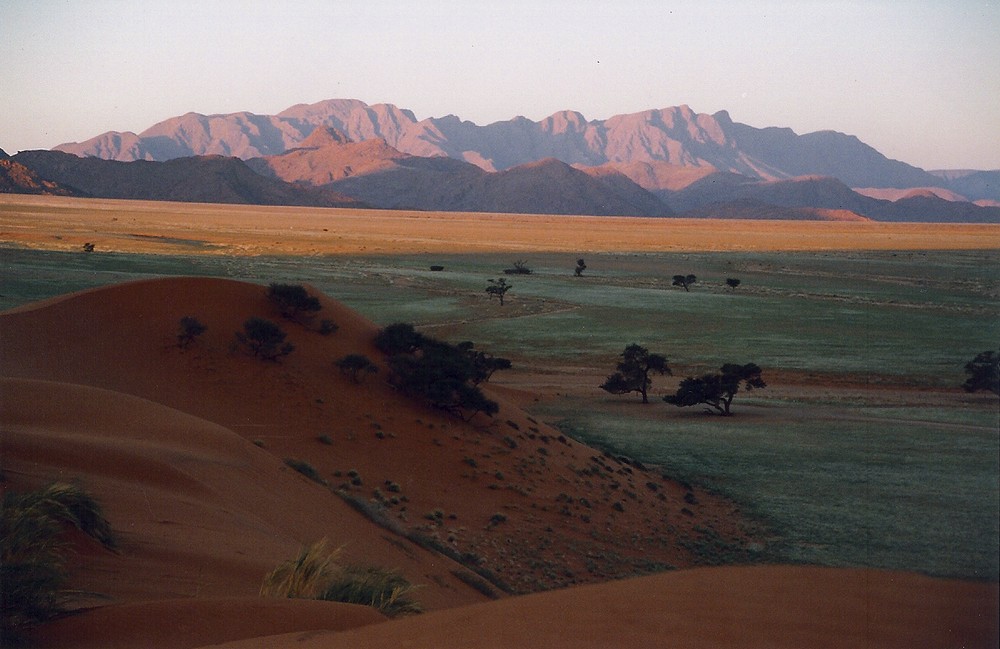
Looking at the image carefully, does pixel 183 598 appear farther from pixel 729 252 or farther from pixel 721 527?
pixel 729 252

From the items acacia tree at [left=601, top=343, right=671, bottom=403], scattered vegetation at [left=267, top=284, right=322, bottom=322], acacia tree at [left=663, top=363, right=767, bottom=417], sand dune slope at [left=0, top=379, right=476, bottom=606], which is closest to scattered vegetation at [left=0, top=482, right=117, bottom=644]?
sand dune slope at [left=0, top=379, right=476, bottom=606]

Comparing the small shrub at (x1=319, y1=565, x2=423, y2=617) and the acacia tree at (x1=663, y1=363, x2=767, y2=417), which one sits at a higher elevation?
the small shrub at (x1=319, y1=565, x2=423, y2=617)

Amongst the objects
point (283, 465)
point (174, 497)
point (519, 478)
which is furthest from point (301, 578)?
point (519, 478)

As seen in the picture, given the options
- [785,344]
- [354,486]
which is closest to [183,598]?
[354,486]

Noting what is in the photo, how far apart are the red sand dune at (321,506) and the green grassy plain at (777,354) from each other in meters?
1.66

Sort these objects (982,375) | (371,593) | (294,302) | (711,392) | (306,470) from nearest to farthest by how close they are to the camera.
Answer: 1. (371,593)
2. (306,470)
3. (294,302)
4. (711,392)
5. (982,375)

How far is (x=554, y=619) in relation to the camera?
6453 millimetres

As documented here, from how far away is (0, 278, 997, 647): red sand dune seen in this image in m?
6.38

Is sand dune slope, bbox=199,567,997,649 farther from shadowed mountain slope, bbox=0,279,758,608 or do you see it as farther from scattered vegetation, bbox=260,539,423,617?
shadowed mountain slope, bbox=0,279,758,608

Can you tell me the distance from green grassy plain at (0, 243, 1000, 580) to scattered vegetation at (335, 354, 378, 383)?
613cm

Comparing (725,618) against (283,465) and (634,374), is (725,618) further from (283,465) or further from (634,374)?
(634,374)

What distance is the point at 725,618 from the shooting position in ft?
20.6

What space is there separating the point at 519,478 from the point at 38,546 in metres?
11.2

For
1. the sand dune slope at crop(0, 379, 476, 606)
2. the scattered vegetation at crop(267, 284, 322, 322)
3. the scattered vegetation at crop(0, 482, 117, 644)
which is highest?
the scattered vegetation at crop(267, 284, 322, 322)
